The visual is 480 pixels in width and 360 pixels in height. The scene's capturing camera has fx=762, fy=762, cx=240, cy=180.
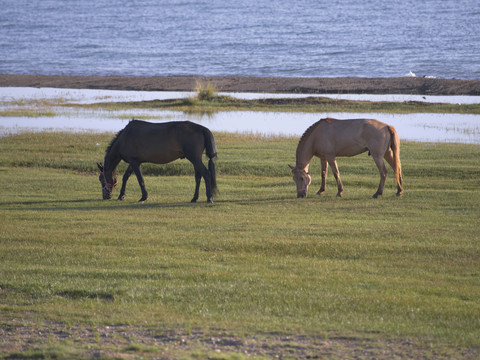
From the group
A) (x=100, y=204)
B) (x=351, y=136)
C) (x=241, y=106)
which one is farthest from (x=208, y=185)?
(x=241, y=106)

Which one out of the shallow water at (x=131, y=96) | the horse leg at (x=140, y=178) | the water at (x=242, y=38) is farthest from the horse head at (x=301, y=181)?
the water at (x=242, y=38)

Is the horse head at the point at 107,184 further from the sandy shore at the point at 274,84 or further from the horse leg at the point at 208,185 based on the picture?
the sandy shore at the point at 274,84

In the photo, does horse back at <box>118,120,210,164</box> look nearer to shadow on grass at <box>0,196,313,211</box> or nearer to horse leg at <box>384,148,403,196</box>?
shadow on grass at <box>0,196,313,211</box>

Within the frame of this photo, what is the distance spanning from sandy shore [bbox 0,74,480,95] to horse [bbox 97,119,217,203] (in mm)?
37005

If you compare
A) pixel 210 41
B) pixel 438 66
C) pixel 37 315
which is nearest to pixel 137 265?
pixel 37 315

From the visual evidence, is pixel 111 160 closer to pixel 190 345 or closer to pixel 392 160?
pixel 392 160

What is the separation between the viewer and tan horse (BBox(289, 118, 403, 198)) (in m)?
17.4

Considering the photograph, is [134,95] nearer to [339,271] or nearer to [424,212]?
[424,212]

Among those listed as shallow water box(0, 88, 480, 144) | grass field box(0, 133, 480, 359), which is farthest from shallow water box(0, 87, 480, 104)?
grass field box(0, 133, 480, 359)

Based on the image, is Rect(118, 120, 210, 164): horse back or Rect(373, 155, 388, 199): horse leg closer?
Rect(118, 120, 210, 164): horse back

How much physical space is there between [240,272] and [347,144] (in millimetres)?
8046

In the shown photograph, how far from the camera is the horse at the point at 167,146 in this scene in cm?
1686

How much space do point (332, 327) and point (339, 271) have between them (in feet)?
8.49

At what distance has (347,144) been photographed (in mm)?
17578
